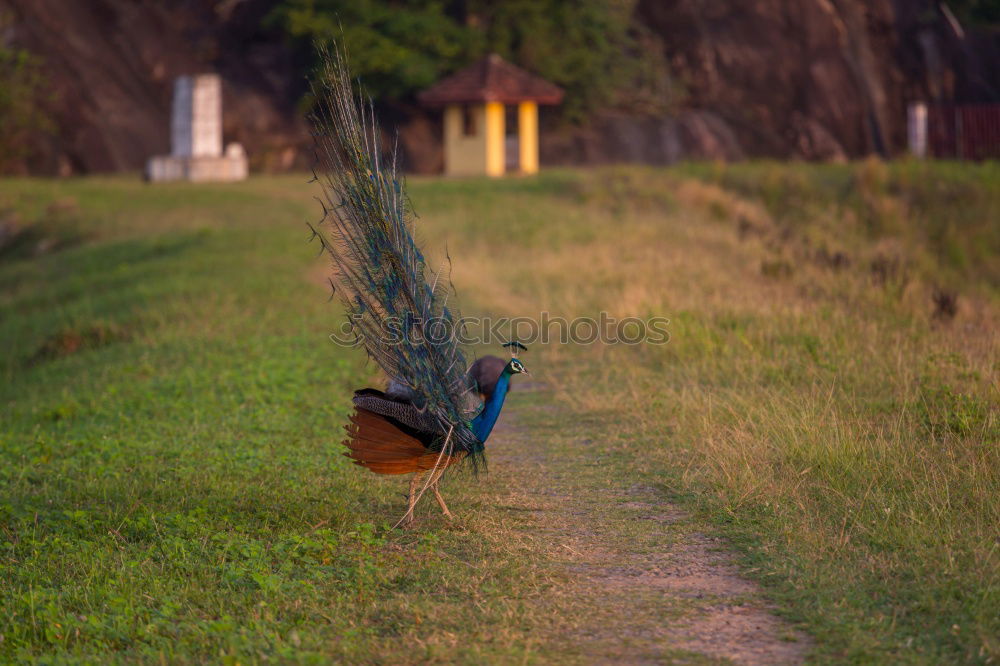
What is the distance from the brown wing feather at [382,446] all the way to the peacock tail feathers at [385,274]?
185 mm

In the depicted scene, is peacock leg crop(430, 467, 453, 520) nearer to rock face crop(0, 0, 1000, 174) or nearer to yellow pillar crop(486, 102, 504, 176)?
yellow pillar crop(486, 102, 504, 176)

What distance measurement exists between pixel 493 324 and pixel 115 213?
13.0 meters

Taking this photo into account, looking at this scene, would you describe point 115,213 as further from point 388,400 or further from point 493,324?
point 388,400

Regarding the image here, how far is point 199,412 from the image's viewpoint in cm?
812

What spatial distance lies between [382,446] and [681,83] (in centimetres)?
2852

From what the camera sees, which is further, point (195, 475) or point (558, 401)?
point (558, 401)

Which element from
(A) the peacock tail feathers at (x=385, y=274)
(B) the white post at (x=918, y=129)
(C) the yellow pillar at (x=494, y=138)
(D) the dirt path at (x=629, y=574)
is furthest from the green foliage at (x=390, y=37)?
(A) the peacock tail feathers at (x=385, y=274)

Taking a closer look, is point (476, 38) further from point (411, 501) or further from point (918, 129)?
point (411, 501)

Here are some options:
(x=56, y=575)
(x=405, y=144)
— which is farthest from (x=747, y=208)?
(x=56, y=575)

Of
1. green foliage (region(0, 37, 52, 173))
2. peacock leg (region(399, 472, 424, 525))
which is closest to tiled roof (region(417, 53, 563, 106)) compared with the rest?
green foliage (region(0, 37, 52, 173))

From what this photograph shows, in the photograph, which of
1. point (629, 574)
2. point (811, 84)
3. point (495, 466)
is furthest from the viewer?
point (811, 84)

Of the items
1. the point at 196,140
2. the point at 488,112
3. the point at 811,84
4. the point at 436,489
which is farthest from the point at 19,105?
the point at 436,489

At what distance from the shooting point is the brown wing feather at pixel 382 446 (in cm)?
543

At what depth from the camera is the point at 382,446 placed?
546 cm
